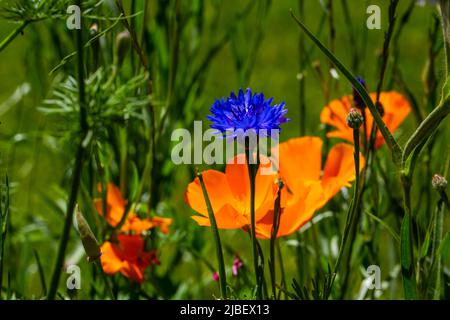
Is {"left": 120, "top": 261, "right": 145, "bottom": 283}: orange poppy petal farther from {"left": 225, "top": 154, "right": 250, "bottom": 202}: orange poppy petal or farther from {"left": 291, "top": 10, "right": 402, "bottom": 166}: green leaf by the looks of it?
{"left": 291, "top": 10, "right": 402, "bottom": 166}: green leaf

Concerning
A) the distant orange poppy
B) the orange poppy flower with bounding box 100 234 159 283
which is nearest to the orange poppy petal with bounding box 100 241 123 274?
the orange poppy flower with bounding box 100 234 159 283

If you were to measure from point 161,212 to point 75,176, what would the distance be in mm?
566

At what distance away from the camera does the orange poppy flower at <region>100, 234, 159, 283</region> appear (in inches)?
30.9

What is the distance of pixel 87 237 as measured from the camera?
1.85ft

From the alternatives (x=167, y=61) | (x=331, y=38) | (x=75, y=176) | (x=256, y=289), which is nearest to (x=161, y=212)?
(x=167, y=61)

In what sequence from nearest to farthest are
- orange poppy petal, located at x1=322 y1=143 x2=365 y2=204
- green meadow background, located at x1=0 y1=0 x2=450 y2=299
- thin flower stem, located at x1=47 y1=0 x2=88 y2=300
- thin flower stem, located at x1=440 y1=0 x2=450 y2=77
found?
1. thin flower stem, located at x1=47 y1=0 x2=88 y2=300
2. thin flower stem, located at x1=440 y1=0 x2=450 y2=77
3. orange poppy petal, located at x1=322 y1=143 x2=365 y2=204
4. green meadow background, located at x1=0 y1=0 x2=450 y2=299

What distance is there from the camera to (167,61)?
1135 mm

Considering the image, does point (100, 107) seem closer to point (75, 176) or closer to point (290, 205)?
point (75, 176)

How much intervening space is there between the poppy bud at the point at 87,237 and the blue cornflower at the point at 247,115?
107mm

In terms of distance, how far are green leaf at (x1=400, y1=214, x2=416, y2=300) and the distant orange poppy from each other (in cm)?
9

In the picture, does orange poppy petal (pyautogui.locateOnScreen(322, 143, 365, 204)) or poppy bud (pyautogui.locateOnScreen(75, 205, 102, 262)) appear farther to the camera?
orange poppy petal (pyautogui.locateOnScreen(322, 143, 365, 204))

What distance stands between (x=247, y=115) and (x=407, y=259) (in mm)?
153

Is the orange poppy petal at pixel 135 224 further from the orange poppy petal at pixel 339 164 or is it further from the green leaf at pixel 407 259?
the green leaf at pixel 407 259

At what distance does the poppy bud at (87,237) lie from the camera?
0.55 m
